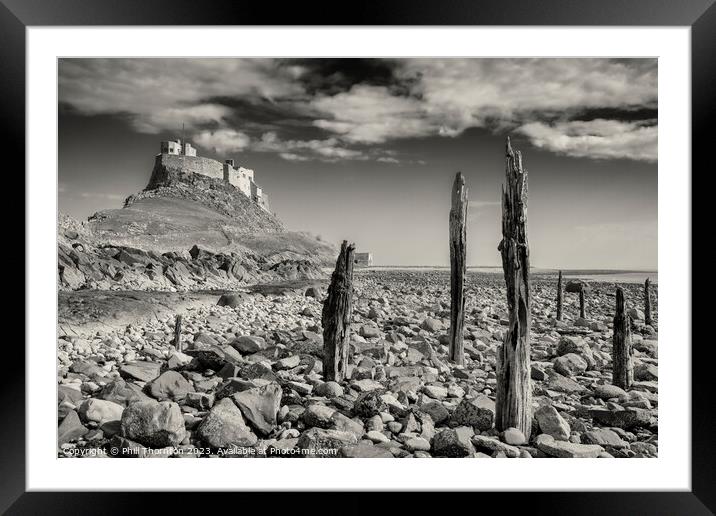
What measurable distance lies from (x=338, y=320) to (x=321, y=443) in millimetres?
2023

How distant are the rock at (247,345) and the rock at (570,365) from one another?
470 cm

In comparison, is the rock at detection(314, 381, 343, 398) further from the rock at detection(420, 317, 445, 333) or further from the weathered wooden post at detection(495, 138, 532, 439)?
the rock at detection(420, 317, 445, 333)

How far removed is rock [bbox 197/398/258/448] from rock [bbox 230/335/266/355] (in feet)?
8.52

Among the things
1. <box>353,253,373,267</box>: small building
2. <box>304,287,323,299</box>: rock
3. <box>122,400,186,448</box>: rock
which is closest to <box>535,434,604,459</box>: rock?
<box>122,400,186,448</box>: rock

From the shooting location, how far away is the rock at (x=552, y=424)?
467 centimetres

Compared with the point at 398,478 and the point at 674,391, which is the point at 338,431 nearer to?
the point at 398,478

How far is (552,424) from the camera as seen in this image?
185 inches

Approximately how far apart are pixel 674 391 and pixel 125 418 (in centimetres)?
534

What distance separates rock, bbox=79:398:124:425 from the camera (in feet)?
15.5

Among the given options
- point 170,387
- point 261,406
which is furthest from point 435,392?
point 170,387

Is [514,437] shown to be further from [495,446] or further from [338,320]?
[338,320]

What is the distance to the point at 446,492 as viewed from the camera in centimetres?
393

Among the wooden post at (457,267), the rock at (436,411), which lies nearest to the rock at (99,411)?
the rock at (436,411)
